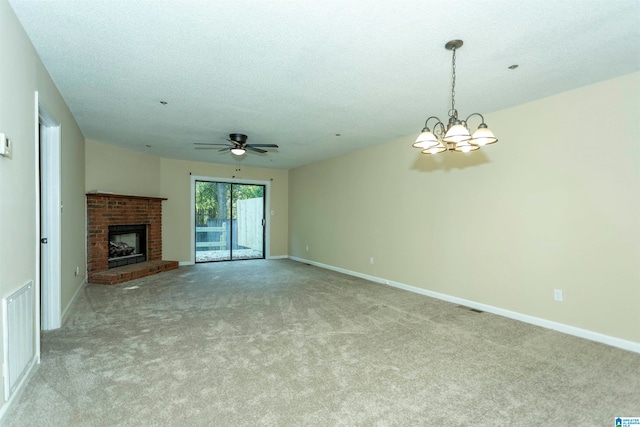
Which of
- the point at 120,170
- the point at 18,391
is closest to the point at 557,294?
the point at 18,391

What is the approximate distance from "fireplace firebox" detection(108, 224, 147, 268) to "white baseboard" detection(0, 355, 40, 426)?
3.98 metres

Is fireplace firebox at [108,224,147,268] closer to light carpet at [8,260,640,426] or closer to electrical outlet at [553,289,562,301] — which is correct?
light carpet at [8,260,640,426]

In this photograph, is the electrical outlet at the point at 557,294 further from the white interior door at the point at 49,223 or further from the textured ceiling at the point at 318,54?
the white interior door at the point at 49,223

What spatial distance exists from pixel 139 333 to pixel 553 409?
3522 mm

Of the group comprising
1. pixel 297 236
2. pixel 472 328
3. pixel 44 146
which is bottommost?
pixel 472 328

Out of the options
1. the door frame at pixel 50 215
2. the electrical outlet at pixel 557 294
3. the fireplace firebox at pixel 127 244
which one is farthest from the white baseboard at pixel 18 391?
the electrical outlet at pixel 557 294

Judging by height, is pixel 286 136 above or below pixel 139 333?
above

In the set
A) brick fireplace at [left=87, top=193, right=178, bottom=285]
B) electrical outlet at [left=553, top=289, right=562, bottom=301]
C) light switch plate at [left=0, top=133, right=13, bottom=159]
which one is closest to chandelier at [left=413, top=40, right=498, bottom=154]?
electrical outlet at [left=553, top=289, right=562, bottom=301]

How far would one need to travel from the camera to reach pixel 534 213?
3.56 m

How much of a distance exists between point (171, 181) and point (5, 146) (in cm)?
568

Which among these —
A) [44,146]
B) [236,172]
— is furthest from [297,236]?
[44,146]

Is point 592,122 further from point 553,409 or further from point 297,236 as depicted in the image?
point 297,236

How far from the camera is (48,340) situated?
2951 millimetres

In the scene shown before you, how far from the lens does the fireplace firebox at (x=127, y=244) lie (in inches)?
240
